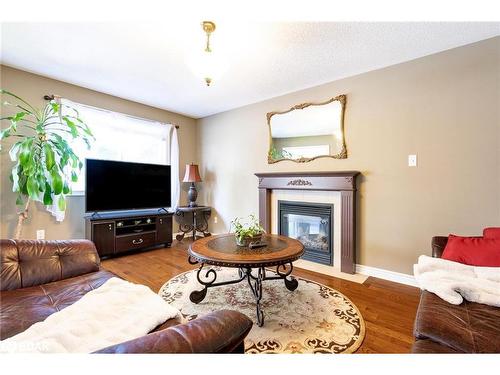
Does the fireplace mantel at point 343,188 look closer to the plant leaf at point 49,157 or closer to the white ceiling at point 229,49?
the white ceiling at point 229,49

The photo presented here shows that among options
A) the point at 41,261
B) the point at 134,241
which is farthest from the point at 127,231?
the point at 41,261

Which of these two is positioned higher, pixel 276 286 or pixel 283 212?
pixel 283 212

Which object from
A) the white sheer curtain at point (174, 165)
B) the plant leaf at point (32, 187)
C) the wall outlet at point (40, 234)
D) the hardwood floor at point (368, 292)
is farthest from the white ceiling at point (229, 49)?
the hardwood floor at point (368, 292)

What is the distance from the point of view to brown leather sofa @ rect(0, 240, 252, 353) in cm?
61

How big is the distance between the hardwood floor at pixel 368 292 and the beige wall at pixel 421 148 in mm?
429

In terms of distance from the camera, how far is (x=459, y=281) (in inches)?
48.3

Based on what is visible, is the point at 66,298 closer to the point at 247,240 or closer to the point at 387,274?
the point at 247,240

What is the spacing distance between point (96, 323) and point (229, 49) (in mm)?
2308

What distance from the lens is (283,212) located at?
10.9ft

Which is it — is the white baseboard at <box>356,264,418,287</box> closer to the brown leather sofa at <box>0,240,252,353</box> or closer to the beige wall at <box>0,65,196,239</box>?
the brown leather sofa at <box>0,240,252,353</box>

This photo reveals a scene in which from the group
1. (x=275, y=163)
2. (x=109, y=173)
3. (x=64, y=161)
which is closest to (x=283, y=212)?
(x=275, y=163)

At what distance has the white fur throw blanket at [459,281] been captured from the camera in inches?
45.4
